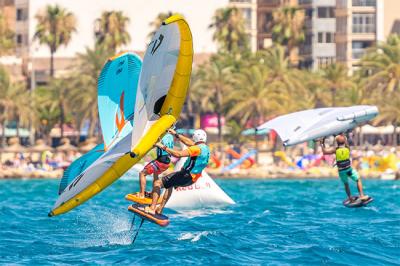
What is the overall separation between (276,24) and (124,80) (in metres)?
81.2

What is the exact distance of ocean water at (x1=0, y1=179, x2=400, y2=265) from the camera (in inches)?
839

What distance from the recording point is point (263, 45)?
113000mm

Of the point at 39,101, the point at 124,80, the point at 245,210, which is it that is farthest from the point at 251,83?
the point at 124,80

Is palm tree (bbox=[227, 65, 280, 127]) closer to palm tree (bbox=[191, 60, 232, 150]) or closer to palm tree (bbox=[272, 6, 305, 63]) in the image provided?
palm tree (bbox=[191, 60, 232, 150])

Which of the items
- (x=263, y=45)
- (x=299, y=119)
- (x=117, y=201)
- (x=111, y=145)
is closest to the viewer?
(x=111, y=145)

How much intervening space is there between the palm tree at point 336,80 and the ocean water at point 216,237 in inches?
2005

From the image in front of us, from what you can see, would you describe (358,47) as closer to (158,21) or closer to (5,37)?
(158,21)

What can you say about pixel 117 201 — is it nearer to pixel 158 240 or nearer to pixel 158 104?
pixel 158 240

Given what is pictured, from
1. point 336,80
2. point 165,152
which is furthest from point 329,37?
point 165,152

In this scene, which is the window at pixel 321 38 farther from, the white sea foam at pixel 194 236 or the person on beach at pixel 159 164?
the person on beach at pixel 159 164

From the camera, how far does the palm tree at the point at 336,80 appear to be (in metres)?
86.7

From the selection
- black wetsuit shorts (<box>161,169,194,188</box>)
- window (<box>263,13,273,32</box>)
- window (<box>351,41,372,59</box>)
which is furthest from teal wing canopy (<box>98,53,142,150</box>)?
window (<box>263,13,273,32</box>)

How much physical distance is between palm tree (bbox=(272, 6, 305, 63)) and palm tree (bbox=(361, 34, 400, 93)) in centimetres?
1903

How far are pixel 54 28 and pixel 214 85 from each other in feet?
64.2
